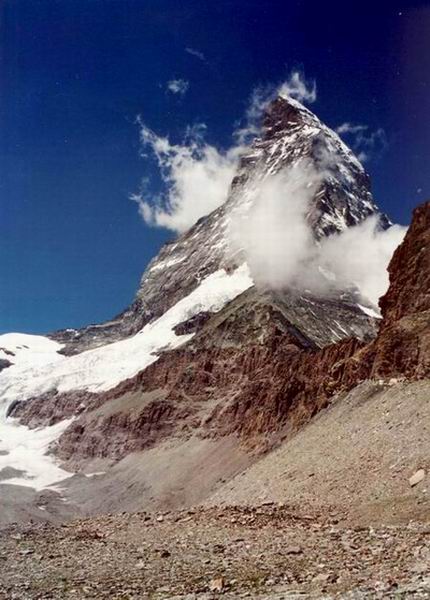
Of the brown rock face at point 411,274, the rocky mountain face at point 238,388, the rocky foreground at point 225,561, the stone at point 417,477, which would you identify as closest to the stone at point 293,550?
the rocky foreground at point 225,561

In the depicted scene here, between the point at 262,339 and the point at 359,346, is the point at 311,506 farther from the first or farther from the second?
the point at 262,339

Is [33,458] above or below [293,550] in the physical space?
above

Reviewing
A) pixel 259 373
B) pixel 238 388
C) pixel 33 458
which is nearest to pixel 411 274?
pixel 259 373

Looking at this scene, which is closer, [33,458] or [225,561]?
[225,561]

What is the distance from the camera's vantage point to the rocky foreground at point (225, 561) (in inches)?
710

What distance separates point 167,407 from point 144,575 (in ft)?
365

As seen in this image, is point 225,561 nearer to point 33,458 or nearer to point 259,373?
point 259,373

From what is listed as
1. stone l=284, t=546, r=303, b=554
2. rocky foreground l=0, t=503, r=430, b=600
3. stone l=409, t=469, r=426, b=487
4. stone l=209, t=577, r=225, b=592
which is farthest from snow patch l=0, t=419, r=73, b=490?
stone l=209, t=577, r=225, b=592

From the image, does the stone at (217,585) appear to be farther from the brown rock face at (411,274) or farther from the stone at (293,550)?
the brown rock face at (411,274)

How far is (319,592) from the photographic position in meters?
17.0

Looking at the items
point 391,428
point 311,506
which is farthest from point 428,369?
point 311,506

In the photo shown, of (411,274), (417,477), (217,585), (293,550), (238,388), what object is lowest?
(217,585)

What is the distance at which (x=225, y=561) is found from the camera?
72.5 ft

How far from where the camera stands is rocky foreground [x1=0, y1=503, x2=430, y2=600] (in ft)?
59.2
